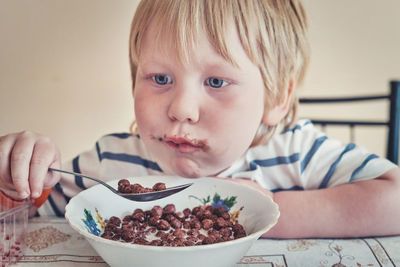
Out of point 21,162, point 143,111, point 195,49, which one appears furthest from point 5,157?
point 195,49

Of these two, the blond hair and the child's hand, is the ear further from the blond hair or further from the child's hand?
the child's hand

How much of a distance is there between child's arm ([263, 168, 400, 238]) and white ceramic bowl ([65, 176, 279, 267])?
7cm

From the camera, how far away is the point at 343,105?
1.75 meters

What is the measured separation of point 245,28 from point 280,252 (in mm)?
332

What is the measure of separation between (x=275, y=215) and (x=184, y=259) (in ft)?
0.45

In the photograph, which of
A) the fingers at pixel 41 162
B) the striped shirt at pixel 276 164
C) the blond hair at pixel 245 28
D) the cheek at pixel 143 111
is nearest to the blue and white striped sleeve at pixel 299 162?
the striped shirt at pixel 276 164

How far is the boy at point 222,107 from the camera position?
518 millimetres

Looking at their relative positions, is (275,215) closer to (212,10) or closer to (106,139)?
(212,10)

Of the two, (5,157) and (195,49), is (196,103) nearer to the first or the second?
(195,49)

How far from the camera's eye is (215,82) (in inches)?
21.2

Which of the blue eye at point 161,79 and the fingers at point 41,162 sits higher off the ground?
the blue eye at point 161,79

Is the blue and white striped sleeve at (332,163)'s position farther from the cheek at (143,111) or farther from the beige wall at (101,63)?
the beige wall at (101,63)

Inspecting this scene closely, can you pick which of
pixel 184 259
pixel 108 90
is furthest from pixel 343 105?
pixel 184 259

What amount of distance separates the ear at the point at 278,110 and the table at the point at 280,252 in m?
0.24
